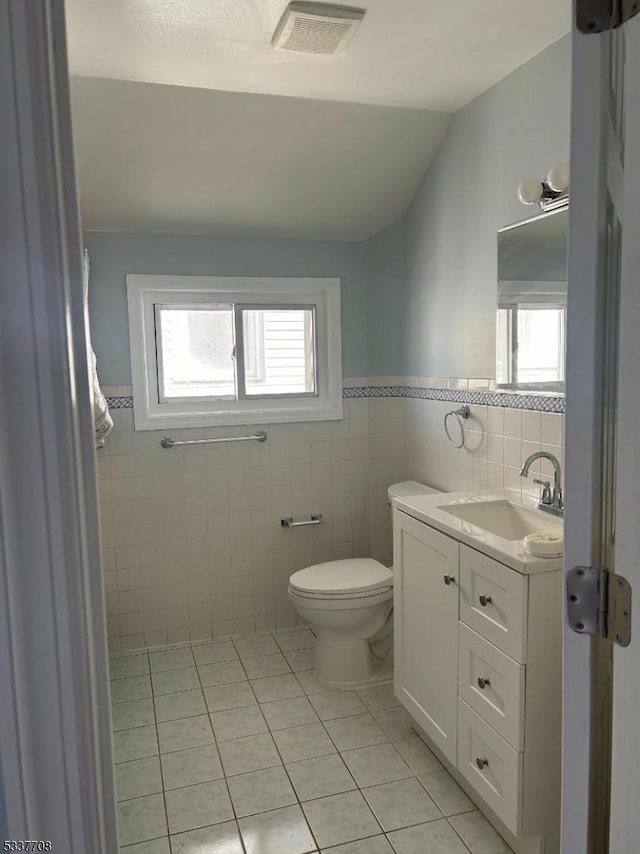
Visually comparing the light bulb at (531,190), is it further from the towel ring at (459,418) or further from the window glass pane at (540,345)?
the towel ring at (459,418)

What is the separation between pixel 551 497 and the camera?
6.73ft

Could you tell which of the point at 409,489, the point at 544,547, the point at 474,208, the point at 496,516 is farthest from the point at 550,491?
the point at 474,208

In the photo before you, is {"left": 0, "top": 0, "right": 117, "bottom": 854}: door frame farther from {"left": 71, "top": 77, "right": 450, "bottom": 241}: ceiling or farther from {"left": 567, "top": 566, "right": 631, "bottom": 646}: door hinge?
{"left": 71, "top": 77, "right": 450, "bottom": 241}: ceiling

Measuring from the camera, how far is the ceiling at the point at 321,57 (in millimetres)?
1756

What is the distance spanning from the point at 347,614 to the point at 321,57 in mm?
2075

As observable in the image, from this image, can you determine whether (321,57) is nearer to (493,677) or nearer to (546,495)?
(546,495)

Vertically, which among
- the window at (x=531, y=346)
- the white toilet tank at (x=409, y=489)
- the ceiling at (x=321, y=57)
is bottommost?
the white toilet tank at (x=409, y=489)

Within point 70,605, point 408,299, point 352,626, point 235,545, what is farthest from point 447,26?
point 235,545

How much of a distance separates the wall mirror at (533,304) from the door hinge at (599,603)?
125 centimetres

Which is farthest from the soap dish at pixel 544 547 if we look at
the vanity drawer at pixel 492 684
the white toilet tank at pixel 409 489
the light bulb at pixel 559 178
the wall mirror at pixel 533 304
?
the white toilet tank at pixel 409 489

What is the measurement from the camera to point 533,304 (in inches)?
88.2

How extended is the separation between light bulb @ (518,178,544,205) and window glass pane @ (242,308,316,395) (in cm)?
153

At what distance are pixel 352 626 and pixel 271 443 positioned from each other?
40.8 inches

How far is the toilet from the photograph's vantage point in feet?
8.68
